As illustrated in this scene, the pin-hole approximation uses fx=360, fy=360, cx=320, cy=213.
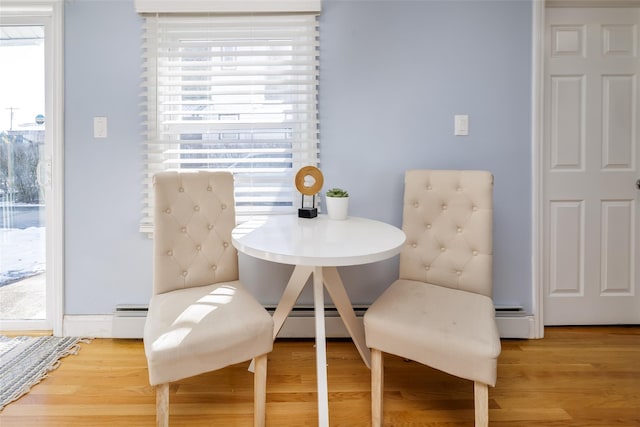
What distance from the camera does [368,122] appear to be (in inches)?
82.6

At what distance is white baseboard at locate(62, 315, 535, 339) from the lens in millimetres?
2104

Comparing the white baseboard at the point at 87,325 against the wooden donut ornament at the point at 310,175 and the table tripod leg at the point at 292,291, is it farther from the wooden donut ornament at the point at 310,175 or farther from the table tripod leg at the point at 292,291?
the wooden donut ornament at the point at 310,175

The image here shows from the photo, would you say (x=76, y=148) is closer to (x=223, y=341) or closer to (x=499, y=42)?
(x=223, y=341)

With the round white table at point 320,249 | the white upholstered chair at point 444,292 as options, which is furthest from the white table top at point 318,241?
the white upholstered chair at point 444,292

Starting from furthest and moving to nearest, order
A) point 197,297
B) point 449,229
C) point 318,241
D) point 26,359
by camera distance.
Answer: point 26,359
point 449,229
point 197,297
point 318,241

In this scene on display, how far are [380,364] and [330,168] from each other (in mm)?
1129

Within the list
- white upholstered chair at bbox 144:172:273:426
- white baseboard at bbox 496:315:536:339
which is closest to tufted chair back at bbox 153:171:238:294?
white upholstered chair at bbox 144:172:273:426

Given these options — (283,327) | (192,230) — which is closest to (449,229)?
(283,327)

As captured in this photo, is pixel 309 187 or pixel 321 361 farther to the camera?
pixel 309 187

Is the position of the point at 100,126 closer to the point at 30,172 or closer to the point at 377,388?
the point at 30,172

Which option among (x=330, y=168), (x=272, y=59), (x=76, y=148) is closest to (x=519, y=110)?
(x=330, y=168)

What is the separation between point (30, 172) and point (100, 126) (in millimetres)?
576

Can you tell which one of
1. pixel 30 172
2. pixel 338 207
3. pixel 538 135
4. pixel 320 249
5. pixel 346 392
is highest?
pixel 538 135

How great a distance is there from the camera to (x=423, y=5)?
207 cm
